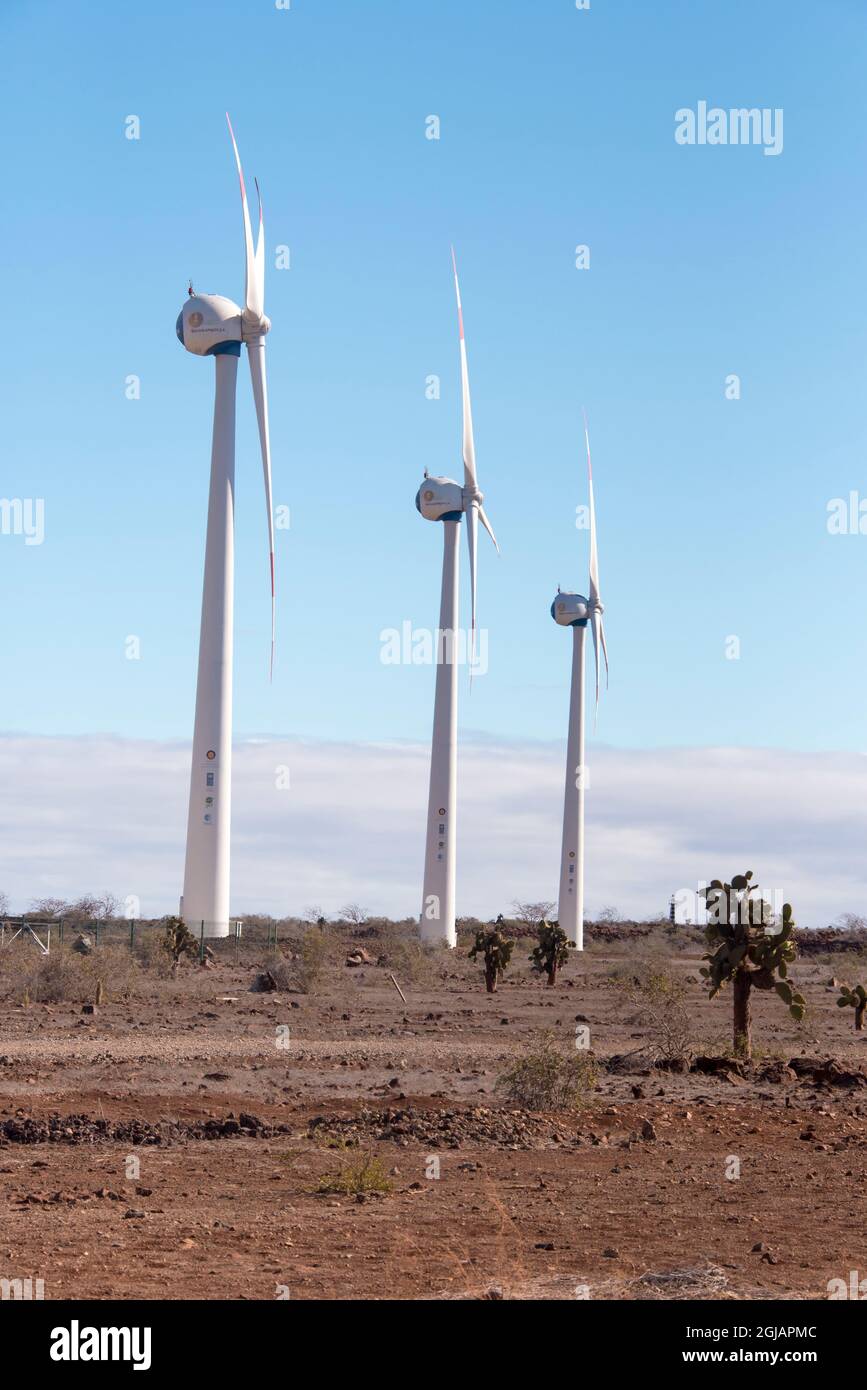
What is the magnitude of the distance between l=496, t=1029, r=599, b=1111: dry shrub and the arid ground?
0.78 feet

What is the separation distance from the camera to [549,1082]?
2123cm

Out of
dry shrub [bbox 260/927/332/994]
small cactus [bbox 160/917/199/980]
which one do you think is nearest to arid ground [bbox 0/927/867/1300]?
dry shrub [bbox 260/927/332/994]

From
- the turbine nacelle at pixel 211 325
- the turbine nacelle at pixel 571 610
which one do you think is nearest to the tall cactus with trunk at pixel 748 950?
the turbine nacelle at pixel 211 325

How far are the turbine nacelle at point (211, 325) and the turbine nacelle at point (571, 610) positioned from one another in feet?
95.9

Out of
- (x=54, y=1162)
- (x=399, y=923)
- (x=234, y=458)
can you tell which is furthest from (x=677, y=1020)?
(x=399, y=923)

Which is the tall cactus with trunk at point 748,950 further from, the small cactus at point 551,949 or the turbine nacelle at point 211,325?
the turbine nacelle at point 211,325

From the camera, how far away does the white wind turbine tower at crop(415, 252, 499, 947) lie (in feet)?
229

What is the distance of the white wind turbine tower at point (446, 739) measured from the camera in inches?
2749

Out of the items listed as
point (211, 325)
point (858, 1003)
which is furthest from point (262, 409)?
point (858, 1003)

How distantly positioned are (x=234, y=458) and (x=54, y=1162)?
41.4m

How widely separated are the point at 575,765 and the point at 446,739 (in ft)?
37.0

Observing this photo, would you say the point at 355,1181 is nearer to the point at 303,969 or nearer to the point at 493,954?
the point at 303,969

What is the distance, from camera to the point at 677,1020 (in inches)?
1168

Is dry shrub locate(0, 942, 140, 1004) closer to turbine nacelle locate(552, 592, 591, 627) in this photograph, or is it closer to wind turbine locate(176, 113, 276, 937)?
wind turbine locate(176, 113, 276, 937)
